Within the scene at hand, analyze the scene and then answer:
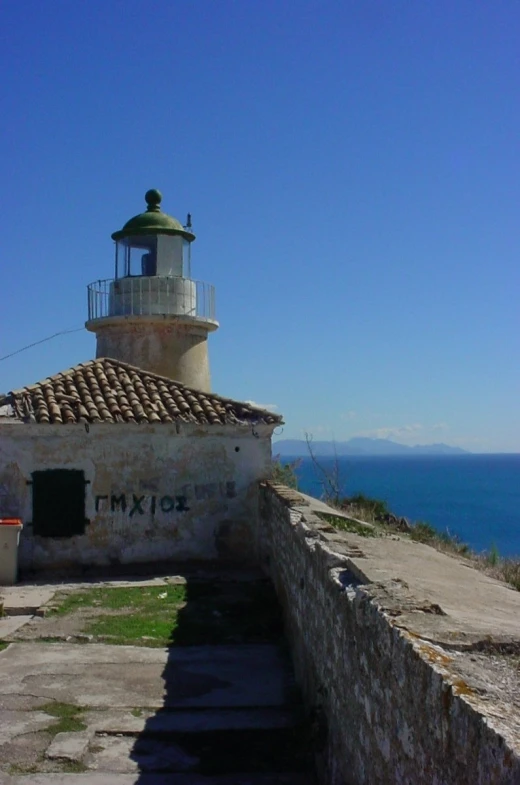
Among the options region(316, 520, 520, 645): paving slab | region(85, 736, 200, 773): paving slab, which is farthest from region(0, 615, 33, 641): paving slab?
region(316, 520, 520, 645): paving slab

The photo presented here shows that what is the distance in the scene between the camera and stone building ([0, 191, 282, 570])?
14328mm

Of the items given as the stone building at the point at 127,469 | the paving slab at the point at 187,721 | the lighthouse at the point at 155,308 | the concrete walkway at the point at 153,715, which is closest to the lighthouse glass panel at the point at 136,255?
the lighthouse at the point at 155,308

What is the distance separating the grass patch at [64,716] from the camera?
710 centimetres

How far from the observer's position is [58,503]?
47.2 ft

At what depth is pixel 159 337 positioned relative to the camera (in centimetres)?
2128

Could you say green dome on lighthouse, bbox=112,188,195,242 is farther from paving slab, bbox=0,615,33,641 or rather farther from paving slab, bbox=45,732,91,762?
paving slab, bbox=45,732,91,762

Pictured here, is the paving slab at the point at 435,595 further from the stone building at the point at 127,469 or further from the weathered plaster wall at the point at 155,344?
the weathered plaster wall at the point at 155,344

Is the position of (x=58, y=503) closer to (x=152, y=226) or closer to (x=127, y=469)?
(x=127, y=469)

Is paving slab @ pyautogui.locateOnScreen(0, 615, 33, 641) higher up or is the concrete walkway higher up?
paving slab @ pyautogui.locateOnScreen(0, 615, 33, 641)

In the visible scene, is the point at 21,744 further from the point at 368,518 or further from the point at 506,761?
the point at 368,518

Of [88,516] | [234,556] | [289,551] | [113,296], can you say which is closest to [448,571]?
[289,551]

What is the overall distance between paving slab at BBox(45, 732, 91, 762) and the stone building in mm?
7669

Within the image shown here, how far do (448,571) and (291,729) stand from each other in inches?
163

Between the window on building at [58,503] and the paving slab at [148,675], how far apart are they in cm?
457
